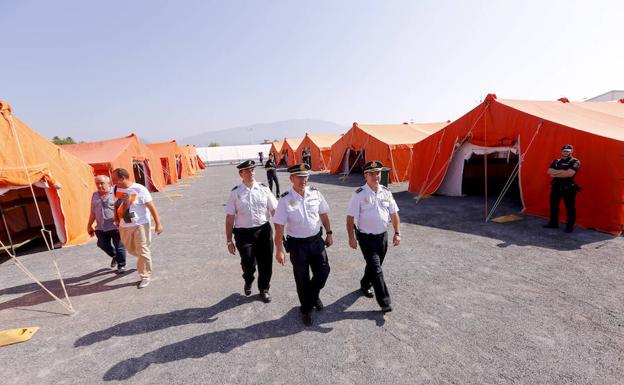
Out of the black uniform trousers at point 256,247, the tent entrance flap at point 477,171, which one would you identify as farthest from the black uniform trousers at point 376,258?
the tent entrance flap at point 477,171

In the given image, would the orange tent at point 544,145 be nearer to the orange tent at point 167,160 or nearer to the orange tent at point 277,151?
the orange tent at point 167,160

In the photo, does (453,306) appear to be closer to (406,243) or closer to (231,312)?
(406,243)

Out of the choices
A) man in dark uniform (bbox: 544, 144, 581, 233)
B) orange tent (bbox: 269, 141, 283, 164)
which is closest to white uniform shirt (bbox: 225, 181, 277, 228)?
man in dark uniform (bbox: 544, 144, 581, 233)

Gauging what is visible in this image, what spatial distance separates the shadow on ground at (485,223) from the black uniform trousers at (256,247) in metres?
5.06

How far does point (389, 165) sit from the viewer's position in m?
15.9

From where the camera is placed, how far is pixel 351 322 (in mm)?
3725

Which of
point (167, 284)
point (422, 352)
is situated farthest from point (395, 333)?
point (167, 284)

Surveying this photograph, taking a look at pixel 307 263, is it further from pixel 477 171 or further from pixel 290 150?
pixel 290 150

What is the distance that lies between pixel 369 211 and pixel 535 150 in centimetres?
730

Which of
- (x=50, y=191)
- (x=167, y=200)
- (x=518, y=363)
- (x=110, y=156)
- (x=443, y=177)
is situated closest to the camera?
(x=518, y=363)

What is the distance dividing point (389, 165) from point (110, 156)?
1401 centimetres

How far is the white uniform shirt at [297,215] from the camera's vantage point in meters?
3.52

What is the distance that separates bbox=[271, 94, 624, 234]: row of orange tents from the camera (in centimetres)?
671

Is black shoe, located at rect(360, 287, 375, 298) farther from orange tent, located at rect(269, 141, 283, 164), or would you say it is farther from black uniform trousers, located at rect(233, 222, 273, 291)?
orange tent, located at rect(269, 141, 283, 164)
